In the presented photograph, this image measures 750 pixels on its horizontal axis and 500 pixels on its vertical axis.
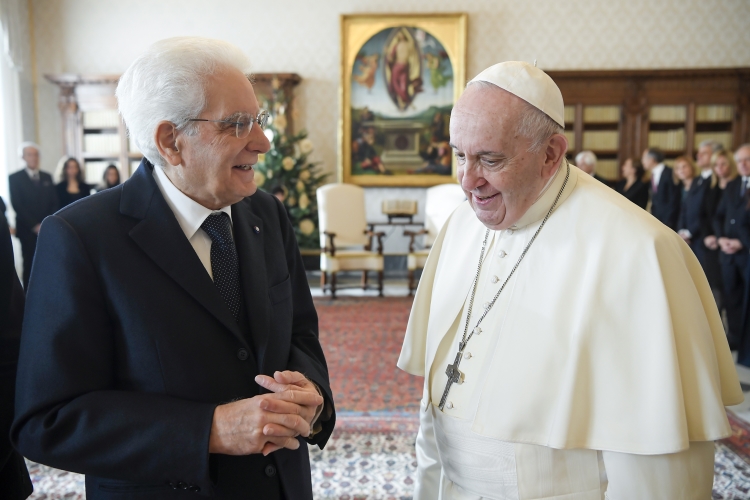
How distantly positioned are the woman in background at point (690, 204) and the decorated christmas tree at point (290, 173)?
499 centimetres

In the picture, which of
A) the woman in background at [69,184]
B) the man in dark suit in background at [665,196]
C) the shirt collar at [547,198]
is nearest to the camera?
the shirt collar at [547,198]

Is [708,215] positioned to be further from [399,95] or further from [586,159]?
[399,95]

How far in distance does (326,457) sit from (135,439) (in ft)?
7.75

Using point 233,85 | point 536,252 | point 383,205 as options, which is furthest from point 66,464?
point 383,205

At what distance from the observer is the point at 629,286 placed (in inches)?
59.7

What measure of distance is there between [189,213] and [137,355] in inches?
14.0

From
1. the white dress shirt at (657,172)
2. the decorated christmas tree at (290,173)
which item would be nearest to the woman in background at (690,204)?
the white dress shirt at (657,172)

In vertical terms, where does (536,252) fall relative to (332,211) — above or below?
above

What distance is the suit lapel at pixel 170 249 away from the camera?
139 centimetres

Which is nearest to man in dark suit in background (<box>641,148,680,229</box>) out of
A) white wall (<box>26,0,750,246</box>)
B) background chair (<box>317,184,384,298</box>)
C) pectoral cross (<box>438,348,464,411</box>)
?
white wall (<box>26,0,750,246</box>)

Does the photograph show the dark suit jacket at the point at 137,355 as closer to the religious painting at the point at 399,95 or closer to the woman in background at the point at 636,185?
the woman in background at the point at 636,185

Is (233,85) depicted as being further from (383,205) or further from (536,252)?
(383,205)

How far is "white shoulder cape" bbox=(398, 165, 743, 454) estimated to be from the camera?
1.46 meters

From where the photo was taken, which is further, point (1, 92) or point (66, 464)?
point (1, 92)
